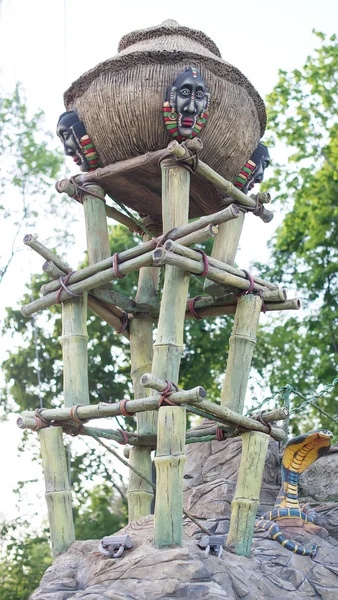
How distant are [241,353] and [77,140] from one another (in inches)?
94.9

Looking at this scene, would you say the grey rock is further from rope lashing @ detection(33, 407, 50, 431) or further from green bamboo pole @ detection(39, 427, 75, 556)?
rope lashing @ detection(33, 407, 50, 431)

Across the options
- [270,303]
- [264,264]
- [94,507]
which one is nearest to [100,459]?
[94,507]

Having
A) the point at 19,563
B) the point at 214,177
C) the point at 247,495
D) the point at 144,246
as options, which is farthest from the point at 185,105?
the point at 19,563

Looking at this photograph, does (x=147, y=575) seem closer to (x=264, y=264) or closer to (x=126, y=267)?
(x=126, y=267)

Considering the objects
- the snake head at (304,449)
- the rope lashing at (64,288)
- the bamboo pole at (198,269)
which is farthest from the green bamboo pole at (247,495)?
the rope lashing at (64,288)

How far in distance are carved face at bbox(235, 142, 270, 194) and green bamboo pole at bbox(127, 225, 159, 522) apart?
1.17 m

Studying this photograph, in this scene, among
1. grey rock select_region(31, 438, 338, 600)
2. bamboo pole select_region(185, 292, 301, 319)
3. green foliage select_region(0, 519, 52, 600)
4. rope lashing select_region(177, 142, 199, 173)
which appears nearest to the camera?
grey rock select_region(31, 438, 338, 600)

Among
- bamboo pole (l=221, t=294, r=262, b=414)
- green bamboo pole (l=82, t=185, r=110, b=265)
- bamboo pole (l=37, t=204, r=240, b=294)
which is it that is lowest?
bamboo pole (l=221, t=294, r=262, b=414)

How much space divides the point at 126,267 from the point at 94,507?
34.9 ft

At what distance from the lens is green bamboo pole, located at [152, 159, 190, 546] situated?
780 cm

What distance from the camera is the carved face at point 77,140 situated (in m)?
9.22

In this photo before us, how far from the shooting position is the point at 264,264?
1816 centimetres

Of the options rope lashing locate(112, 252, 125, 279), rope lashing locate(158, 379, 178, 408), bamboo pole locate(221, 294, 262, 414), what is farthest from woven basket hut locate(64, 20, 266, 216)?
rope lashing locate(158, 379, 178, 408)

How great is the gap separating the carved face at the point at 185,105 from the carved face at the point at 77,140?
2.83 ft
